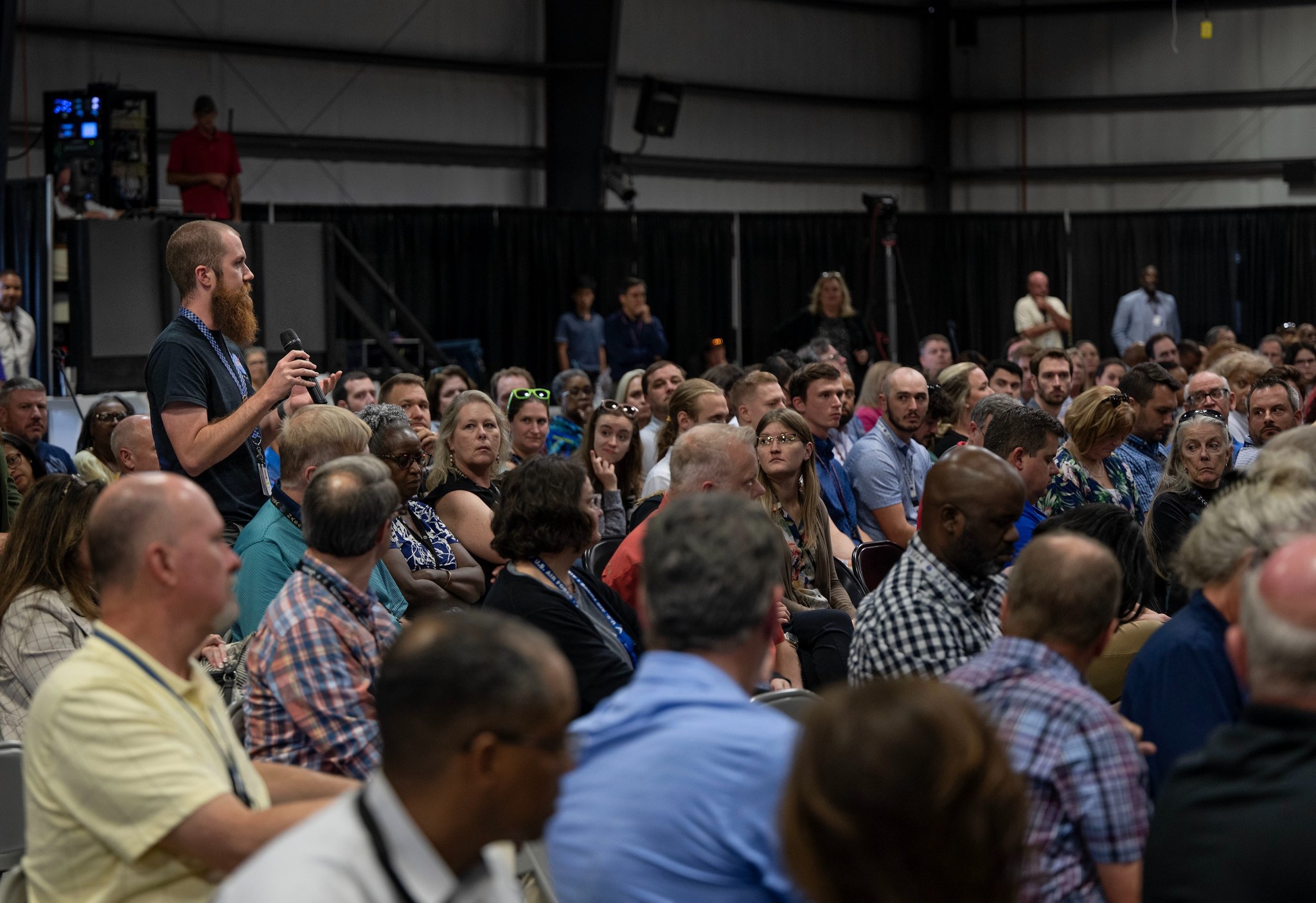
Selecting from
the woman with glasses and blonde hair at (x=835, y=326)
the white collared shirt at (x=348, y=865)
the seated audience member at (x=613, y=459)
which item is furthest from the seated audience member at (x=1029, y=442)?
the woman with glasses and blonde hair at (x=835, y=326)

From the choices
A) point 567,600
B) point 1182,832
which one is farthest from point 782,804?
point 567,600

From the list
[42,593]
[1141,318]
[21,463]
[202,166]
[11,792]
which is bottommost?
[11,792]

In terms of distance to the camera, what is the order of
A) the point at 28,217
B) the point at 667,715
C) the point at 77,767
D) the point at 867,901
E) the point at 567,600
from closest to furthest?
1. the point at 867,901
2. the point at 667,715
3. the point at 77,767
4. the point at 567,600
5. the point at 28,217

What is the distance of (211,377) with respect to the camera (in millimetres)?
3494

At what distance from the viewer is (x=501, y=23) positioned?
44.0ft

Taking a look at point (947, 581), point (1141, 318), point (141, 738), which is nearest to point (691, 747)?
point (141, 738)

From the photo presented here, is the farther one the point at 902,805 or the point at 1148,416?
the point at 1148,416

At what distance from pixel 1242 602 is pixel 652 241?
12.1 meters

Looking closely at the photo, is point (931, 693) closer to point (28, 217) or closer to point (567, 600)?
point (567, 600)

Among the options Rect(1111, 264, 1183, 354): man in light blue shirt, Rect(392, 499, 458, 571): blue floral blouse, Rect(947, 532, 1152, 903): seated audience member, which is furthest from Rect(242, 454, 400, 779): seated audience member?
Rect(1111, 264, 1183, 354): man in light blue shirt

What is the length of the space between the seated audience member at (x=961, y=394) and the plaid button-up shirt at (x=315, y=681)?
411 cm

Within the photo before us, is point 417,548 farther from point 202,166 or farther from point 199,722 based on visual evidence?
point 202,166

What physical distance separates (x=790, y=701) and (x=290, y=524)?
3.90ft

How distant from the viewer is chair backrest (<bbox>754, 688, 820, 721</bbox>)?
9.45ft
